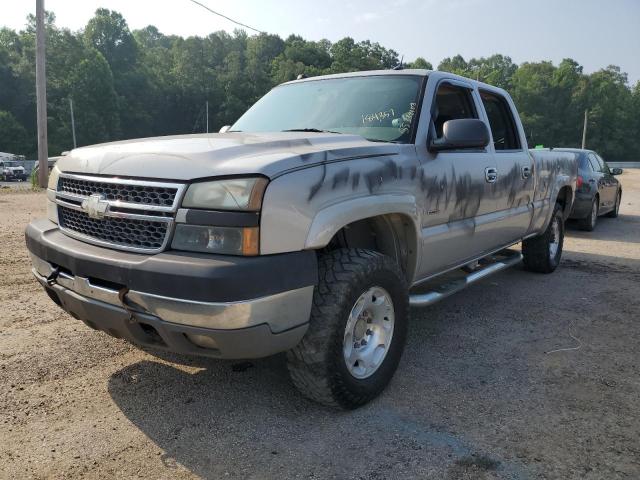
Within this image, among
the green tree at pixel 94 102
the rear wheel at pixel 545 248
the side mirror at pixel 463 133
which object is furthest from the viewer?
the green tree at pixel 94 102

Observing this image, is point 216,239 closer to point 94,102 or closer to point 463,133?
point 463,133

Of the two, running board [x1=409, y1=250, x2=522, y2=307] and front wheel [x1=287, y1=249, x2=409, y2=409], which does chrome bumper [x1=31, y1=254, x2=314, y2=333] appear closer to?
front wheel [x1=287, y1=249, x2=409, y2=409]

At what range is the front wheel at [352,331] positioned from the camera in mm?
2637

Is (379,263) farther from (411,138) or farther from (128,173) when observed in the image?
(128,173)

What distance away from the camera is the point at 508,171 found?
459 centimetres

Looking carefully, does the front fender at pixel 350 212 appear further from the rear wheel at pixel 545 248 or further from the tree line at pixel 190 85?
the tree line at pixel 190 85

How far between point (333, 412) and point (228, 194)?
1371 millimetres

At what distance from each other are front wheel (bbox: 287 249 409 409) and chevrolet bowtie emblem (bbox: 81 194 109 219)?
3.66 ft

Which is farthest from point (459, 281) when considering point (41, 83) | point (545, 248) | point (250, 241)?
point (41, 83)

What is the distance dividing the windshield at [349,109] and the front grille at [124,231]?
158cm

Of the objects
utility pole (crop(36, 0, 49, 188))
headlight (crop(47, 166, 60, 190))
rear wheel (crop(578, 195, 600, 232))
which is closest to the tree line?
utility pole (crop(36, 0, 49, 188))

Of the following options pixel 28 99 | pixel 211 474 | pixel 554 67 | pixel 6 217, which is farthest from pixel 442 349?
pixel 554 67

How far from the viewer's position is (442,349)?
3.89 meters

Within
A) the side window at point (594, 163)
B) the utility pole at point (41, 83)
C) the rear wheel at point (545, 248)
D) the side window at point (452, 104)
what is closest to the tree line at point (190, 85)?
the utility pole at point (41, 83)
